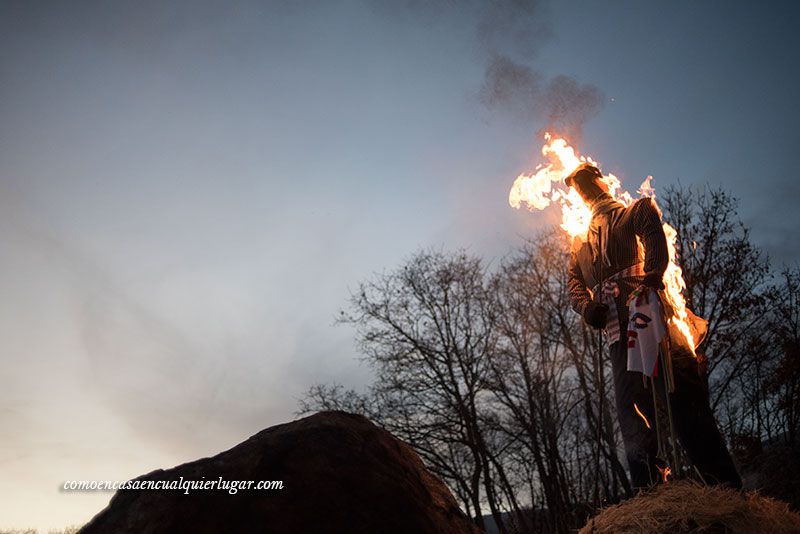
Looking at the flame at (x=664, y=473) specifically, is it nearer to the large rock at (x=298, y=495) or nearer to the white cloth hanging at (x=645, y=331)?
the white cloth hanging at (x=645, y=331)

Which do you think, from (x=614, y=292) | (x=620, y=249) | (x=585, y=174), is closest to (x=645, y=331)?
(x=614, y=292)

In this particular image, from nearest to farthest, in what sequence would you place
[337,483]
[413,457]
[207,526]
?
[207,526] → [337,483] → [413,457]

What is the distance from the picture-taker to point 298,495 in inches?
86.9

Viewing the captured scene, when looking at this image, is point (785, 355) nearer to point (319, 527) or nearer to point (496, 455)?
point (496, 455)

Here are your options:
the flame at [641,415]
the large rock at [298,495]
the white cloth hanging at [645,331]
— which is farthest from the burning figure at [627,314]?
the large rock at [298,495]

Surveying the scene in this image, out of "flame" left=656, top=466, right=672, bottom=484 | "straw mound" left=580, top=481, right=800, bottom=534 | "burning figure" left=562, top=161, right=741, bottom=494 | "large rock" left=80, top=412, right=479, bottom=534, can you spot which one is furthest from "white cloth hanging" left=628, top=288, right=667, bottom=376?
"large rock" left=80, top=412, right=479, bottom=534

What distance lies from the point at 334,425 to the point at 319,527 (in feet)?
1.57

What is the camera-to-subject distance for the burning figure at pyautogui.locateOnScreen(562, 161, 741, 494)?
10.8 ft

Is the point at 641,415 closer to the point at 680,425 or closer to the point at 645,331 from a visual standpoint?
the point at 680,425

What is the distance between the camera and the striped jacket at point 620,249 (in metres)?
3.76

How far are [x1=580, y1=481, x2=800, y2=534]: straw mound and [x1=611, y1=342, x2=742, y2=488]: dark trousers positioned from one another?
0.58 m

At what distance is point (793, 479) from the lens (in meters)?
9.34

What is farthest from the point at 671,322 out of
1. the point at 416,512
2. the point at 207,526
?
the point at 207,526

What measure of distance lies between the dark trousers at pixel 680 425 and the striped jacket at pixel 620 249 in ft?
1.43
